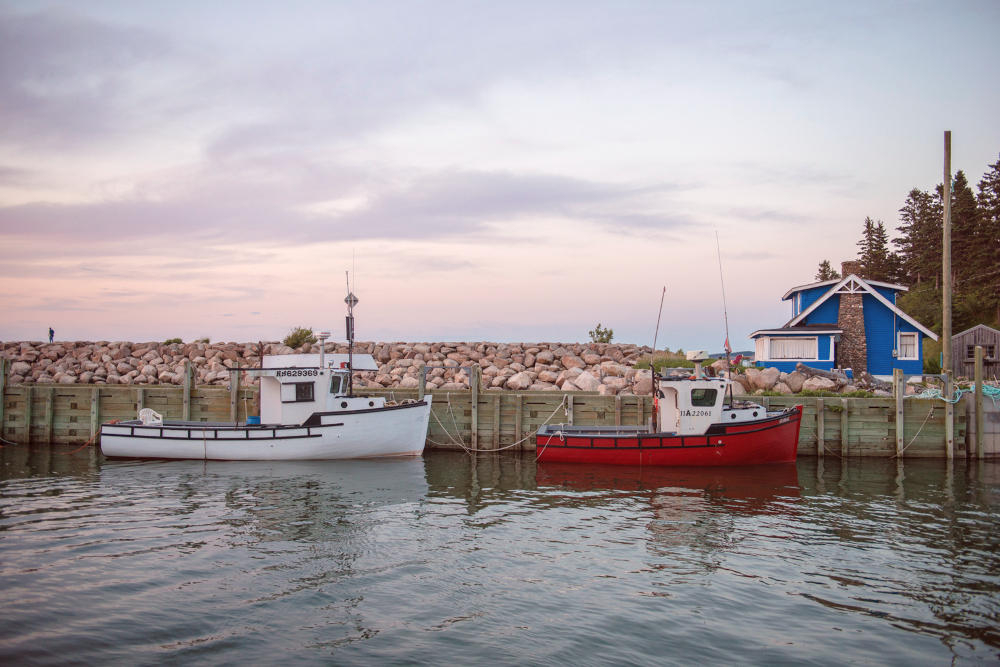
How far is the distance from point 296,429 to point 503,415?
697cm

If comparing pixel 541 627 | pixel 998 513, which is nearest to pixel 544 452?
pixel 998 513

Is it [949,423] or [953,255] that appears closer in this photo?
[949,423]

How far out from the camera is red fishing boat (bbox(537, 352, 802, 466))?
64.4 feet

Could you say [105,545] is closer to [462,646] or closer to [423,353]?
[462,646]

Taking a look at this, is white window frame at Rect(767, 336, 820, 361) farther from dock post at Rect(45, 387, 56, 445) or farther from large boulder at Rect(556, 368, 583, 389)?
dock post at Rect(45, 387, 56, 445)

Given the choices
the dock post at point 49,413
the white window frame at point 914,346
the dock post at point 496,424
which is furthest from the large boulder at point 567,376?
the dock post at point 49,413

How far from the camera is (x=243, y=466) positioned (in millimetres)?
20453

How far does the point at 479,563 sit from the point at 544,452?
10348 mm

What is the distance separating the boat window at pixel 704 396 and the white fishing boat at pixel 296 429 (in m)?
8.55

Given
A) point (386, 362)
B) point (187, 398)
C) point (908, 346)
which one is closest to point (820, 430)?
point (908, 346)

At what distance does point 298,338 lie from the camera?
135 ft

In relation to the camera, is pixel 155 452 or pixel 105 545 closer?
pixel 105 545

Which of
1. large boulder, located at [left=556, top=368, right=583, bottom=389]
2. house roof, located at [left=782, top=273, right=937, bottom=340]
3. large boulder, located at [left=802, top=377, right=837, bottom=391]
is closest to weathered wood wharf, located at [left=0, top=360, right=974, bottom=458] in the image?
large boulder, located at [left=802, top=377, right=837, bottom=391]

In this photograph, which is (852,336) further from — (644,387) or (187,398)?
(187,398)
